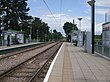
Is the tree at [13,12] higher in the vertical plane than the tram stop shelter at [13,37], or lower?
higher

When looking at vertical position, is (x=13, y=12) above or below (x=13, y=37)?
above

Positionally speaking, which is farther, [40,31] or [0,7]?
[40,31]

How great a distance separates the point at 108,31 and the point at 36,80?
46.4 ft

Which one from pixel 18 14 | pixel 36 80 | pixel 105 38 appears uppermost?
pixel 18 14

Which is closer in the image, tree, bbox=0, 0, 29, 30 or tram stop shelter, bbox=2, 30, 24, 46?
tram stop shelter, bbox=2, 30, 24, 46

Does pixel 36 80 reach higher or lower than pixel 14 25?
lower

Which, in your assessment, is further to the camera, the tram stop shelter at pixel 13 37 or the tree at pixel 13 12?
the tree at pixel 13 12

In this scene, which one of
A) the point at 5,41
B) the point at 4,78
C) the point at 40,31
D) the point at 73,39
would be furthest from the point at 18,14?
the point at 4,78

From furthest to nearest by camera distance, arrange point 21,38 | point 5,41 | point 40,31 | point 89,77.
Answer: point 40,31 < point 21,38 < point 5,41 < point 89,77

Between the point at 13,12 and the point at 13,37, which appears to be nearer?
the point at 13,37

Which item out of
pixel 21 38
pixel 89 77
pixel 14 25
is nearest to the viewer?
pixel 89 77

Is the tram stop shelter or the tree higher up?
the tree

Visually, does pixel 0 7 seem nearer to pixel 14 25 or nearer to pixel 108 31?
pixel 14 25

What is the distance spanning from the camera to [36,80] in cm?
1334
